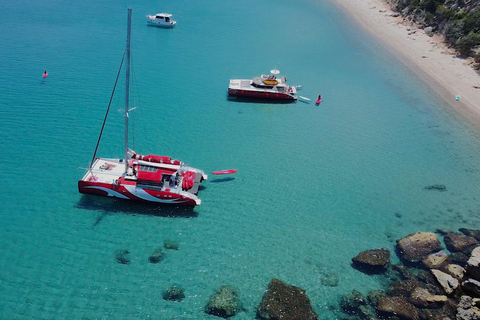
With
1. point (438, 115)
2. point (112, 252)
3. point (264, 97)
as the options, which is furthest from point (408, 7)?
point (112, 252)

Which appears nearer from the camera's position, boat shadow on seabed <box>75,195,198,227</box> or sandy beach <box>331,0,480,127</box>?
boat shadow on seabed <box>75,195,198,227</box>

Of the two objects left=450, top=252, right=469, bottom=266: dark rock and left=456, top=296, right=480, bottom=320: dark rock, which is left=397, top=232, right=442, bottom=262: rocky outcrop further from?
left=456, top=296, right=480, bottom=320: dark rock

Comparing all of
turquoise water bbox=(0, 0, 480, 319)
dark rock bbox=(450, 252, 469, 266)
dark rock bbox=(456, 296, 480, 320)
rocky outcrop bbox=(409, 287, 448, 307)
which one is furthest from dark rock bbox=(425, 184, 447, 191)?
dark rock bbox=(456, 296, 480, 320)

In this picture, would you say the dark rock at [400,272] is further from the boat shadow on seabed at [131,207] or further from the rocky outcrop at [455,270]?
the boat shadow on seabed at [131,207]

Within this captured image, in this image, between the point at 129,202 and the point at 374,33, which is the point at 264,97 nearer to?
the point at 129,202

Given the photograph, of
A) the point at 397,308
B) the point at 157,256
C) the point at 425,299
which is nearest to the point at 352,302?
the point at 397,308

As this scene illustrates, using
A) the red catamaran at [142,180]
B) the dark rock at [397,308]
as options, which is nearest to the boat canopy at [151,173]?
the red catamaran at [142,180]

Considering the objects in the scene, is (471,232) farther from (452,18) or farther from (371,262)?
(452,18)
